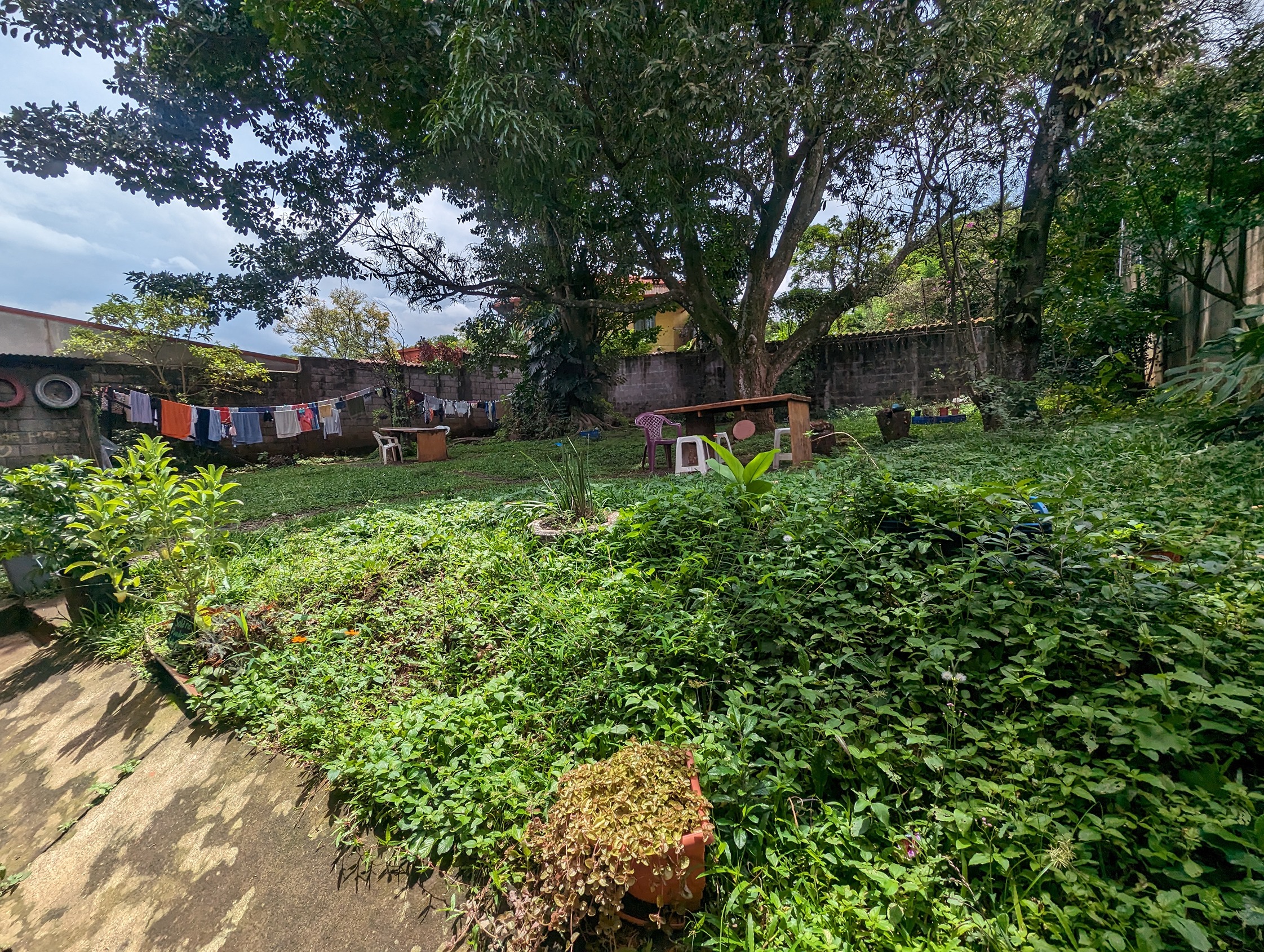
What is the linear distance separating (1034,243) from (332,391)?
12.8 meters

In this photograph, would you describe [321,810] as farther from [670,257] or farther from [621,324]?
[621,324]

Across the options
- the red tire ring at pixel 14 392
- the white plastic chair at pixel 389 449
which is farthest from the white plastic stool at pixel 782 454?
the red tire ring at pixel 14 392

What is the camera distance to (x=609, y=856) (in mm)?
1060

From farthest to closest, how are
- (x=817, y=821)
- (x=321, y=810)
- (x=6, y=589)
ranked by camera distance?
(x=6, y=589)
(x=321, y=810)
(x=817, y=821)

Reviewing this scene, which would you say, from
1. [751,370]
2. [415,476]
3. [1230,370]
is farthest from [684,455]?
[1230,370]

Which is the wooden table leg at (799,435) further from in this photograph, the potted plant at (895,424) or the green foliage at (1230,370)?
the green foliage at (1230,370)

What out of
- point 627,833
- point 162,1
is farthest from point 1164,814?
point 162,1

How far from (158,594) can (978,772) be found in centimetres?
425

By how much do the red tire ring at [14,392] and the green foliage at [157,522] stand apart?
590 centimetres

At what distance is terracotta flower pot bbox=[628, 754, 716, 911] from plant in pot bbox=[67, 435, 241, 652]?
2362 millimetres

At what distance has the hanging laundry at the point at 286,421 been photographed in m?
9.44

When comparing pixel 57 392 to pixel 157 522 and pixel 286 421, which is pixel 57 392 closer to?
pixel 286 421

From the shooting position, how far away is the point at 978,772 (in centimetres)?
124

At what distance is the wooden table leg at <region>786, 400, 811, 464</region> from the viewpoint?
5.23 meters
